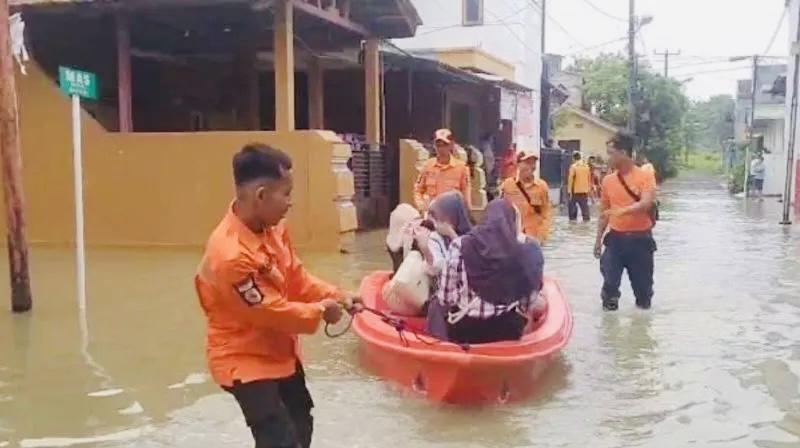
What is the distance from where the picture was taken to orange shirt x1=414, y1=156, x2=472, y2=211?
1040cm

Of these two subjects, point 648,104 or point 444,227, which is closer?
point 444,227

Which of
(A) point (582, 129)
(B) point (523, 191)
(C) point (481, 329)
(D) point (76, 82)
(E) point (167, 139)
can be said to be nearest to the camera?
(C) point (481, 329)

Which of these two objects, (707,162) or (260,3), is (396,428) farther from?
(707,162)

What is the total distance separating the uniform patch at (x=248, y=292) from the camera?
3.52m

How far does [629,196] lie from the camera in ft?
28.1

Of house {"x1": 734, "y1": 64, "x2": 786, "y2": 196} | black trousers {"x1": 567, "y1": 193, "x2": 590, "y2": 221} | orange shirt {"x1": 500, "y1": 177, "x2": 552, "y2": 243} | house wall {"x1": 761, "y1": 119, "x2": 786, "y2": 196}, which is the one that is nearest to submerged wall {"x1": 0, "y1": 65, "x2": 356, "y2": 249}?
orange shirt {"x1": 500, "y1": 177, "x2": 552, "y2": 243}

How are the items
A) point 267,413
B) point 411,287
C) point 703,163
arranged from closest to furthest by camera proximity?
point 267,413
point 411,287
point 703,163

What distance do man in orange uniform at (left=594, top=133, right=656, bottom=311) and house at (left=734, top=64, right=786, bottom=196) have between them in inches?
831

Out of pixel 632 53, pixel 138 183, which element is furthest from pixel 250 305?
pixel 632 53

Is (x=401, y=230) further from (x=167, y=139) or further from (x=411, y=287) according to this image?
(x=167, y=139)

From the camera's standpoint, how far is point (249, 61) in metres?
19.0

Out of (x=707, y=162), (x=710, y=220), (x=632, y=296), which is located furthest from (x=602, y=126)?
(x=707, y=162)

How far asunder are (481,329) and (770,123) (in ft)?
125

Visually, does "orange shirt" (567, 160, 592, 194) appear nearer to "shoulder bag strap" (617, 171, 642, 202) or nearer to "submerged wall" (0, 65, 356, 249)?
"submerged wall" (0, 65, 356, 249)
